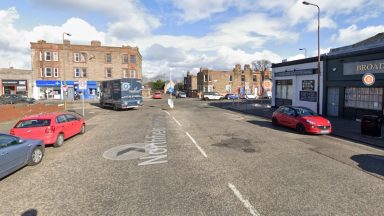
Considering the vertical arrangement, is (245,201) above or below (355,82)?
below

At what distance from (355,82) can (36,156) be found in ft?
68.1

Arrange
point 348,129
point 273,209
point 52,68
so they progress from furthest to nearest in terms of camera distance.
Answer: point 52,68, point 348,129, point 273,209

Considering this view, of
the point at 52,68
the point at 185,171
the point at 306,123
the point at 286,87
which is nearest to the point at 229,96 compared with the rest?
the point at 286,87

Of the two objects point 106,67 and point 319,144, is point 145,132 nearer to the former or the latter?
point 319,144

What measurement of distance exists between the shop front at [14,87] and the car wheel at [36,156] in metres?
49.3

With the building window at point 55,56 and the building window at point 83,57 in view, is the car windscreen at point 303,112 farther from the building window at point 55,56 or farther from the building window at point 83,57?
the building window at point 55,56

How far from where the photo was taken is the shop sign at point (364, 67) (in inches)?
669

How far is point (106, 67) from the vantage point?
5381cm

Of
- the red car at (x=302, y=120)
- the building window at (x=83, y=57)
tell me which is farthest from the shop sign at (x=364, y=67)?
the building window at (x=83, y=57)

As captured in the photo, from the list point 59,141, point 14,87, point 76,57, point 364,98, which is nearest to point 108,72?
point 76,57

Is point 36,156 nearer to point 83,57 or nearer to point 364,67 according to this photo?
point 364,67

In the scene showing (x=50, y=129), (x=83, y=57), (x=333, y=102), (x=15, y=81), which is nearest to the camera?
(x=50, y=129)

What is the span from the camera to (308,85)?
938 inches

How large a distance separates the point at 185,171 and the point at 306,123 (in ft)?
28.4
